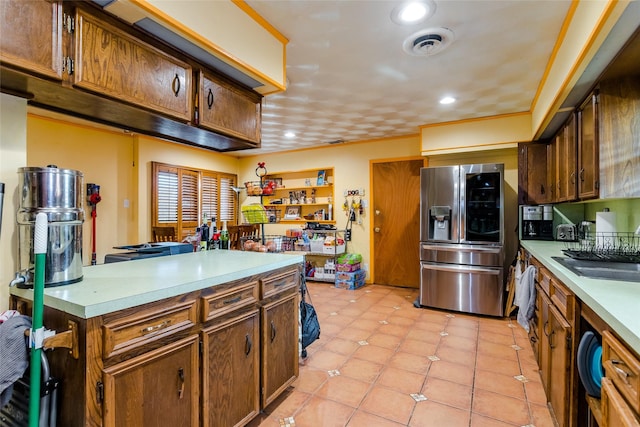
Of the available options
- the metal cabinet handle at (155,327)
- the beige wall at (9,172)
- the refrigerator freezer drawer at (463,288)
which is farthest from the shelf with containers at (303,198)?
the metal cabinet handle at (155,327)

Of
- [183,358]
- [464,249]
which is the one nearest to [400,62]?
[464,249]

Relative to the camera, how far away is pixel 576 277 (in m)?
1.46

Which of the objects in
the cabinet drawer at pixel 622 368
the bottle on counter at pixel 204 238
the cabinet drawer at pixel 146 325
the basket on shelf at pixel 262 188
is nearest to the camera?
the cabinet drawer at pixel 622 368

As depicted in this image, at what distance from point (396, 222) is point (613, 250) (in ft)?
9.87

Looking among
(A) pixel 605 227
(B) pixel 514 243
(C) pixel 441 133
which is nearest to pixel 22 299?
(A) pixel 605 227

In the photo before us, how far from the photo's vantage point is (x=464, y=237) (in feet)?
11.8

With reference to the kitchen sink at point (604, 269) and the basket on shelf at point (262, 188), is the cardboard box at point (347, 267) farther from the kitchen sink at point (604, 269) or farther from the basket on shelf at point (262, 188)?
the kitchen sink at point (604, 269)

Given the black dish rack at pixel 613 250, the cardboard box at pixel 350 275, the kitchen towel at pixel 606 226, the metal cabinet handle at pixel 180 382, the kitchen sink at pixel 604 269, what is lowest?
the cardboard box at pixel 350 275

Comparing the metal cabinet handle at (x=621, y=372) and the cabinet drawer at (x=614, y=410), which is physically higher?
the metal cabinet handle at (x=621, y=372)

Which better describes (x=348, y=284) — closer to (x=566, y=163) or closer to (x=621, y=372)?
(x=566, y=163)

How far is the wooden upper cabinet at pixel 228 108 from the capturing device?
1.86 meters

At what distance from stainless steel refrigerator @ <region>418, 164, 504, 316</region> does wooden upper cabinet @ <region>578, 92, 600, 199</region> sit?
117 cm

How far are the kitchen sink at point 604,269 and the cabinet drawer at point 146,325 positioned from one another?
191cm

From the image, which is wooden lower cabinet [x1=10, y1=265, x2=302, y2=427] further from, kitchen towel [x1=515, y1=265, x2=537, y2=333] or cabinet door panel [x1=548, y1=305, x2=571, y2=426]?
kitchen towel [x1=515, y1=265, x2=537, y2=333]
